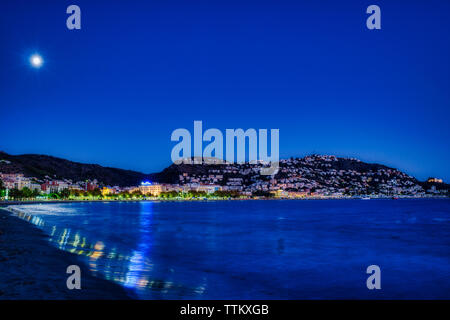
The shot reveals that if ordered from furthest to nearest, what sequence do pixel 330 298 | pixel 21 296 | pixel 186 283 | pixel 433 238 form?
pixel 433 238 → pixel 186 283 → pixel 330 298 → pixel 21 296

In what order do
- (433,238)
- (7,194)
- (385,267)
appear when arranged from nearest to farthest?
(385,267) → (433,238) → (7,194)

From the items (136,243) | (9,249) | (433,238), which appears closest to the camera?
(9,249)

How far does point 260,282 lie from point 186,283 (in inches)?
118

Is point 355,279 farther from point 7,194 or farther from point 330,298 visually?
point 7,194

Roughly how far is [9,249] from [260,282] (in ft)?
37.4

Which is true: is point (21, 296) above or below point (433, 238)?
above
